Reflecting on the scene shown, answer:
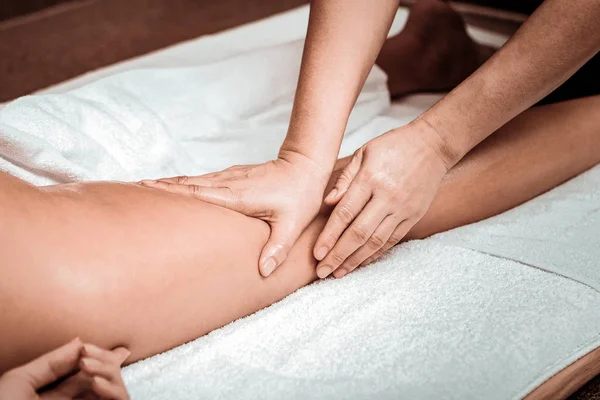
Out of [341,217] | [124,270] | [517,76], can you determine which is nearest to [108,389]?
[124,270]

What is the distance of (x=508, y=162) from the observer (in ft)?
3.30

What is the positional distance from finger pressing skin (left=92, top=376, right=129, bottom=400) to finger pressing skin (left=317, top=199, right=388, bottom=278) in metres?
0.33

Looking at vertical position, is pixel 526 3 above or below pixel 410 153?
above

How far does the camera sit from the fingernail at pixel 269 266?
0.80m

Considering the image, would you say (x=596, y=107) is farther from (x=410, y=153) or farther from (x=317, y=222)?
(x=317, y=222)

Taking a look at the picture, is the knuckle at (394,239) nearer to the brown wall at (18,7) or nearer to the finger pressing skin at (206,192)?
the finger pressing skin at (206,192)

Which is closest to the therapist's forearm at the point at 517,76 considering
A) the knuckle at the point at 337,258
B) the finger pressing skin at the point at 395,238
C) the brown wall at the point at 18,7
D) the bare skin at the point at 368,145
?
the bare skin at the point at 368,145

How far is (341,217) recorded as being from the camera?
0.83 m

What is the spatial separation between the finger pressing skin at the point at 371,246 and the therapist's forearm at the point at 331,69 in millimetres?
129

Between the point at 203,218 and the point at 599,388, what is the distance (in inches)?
23.5

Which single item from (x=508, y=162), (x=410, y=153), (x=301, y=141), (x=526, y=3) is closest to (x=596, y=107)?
(x=508, y=162)

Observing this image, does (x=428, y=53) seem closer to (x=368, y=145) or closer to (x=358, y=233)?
(x=368, y=145)

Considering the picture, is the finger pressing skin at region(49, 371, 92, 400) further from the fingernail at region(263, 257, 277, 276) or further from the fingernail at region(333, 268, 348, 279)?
the fingernail at region(333, 268, 348, 279)

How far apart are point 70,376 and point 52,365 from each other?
0.04 meters
